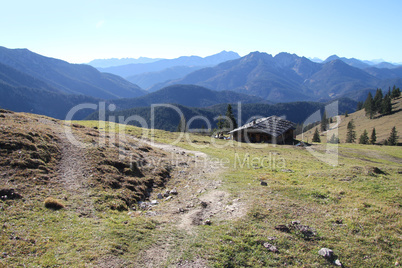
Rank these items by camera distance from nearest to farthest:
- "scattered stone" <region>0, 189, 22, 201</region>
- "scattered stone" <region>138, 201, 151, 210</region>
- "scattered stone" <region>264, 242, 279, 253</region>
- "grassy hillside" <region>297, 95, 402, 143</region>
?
"scattered stone" <region>264, 242, 279, 253</region>, "scattered stone" <region>0, 189, 22, 201</region>, "scattered stone" <region>138, 201, 151, 210</region>, "grassy hillside" <region>297, 95, 402, 143</region>

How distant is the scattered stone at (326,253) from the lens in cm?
853

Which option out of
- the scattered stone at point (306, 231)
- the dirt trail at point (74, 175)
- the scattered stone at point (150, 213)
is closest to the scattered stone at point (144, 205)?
the scattered stone at point (150, 213)

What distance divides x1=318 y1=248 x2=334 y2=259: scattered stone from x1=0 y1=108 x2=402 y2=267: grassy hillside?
0.77 ft

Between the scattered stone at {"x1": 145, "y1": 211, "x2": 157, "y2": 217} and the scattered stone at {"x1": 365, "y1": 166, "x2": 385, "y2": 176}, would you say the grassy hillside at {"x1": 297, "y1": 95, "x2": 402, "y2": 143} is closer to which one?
the scattered stone at {"x1": 365, "y1": 166, "x2": 385, "y2": 176}

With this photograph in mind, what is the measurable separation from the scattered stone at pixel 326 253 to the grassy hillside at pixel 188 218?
0.24 meters

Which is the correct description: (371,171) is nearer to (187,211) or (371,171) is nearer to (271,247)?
(271,247)

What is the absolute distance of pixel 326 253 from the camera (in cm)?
859

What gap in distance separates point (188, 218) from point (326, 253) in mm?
6059

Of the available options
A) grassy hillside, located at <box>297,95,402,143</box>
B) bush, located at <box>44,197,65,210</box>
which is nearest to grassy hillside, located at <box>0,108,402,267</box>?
bush, located at <box>44,197,65,210</box>

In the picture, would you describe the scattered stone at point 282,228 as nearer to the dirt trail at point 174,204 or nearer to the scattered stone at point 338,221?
the dirt trail at point 174,204

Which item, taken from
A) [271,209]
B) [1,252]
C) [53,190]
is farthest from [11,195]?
[271,209]

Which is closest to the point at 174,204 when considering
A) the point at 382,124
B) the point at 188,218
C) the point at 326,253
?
the point at 188,218

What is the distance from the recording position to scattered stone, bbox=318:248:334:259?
8.53 metres

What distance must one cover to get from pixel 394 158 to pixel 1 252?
47.4 metres
